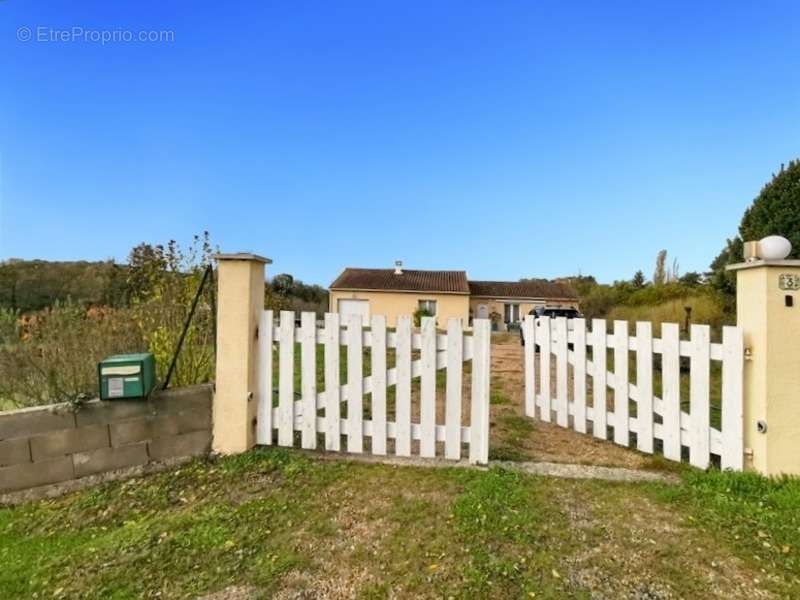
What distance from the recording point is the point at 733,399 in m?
2.86

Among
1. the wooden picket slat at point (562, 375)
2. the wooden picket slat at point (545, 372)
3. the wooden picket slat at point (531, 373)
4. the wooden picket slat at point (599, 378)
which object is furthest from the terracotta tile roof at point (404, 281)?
the wooden picket slat at point (599, 378)

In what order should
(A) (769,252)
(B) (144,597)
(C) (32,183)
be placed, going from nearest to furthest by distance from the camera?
(B) (144,597)
(A) (769,252)
(C) (32,183)

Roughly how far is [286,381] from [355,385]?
608mm

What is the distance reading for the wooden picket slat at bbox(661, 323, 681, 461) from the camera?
3.08m

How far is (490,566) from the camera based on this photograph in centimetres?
188

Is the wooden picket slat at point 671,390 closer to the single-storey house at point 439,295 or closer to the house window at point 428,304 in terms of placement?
the single-storey house at point 439,295

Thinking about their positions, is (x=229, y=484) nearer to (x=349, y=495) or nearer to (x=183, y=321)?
(x=349, y=495)

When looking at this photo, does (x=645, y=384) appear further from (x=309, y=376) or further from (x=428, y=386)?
(x=309, y=376)

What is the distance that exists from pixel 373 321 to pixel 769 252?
3193mm

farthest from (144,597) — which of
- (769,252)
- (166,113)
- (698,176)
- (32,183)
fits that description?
(698,176)

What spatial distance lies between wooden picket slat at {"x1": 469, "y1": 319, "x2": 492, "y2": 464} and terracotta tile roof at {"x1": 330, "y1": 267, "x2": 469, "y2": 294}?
896 inches

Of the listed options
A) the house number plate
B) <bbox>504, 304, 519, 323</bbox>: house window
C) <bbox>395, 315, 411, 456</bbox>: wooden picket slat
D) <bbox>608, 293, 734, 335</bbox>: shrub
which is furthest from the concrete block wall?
<bbox>504, 304, 519, 323</bbox>: house window

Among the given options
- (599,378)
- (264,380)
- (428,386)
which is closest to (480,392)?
(428,386)

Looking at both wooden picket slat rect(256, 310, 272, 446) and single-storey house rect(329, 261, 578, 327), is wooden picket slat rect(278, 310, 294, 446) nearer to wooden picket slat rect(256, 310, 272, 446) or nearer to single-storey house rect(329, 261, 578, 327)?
wooden picket slat rect(256, 310, 272, 446)
